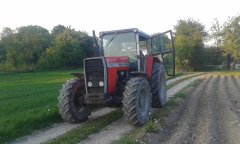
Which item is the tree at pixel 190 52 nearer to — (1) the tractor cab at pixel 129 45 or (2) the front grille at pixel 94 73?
(1) the tractor cab at pixel 129 45

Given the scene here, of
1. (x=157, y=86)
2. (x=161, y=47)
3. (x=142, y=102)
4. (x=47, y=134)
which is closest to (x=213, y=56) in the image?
(x=161, y=47)

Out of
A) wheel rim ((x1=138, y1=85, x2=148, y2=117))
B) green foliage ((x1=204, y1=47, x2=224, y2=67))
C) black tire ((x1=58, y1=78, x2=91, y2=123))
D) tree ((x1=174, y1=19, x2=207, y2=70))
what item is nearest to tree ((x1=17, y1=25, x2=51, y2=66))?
tree ((x1=174, y1=19, x2=207, y2=70))

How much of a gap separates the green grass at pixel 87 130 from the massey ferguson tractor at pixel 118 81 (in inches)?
22.0

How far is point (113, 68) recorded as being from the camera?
10797mm

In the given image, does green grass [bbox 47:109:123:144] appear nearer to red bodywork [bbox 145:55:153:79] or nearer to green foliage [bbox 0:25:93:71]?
red bodywork [bbox 145:55:153:79]

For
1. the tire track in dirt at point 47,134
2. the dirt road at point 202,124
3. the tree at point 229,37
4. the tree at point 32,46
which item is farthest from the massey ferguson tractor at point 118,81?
the tree at point 32,46

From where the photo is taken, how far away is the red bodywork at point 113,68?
10648mm

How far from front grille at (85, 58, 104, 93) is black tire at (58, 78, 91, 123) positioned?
525 millimetres

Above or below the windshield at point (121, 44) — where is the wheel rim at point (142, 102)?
below

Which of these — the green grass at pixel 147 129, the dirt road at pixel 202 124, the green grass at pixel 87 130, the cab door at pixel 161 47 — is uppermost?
the cab door at pixel 161 47

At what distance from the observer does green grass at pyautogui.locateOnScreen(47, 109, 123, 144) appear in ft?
28.7

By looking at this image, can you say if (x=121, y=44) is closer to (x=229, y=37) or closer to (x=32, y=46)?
(x=229, y=37)

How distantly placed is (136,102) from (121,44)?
269 cm

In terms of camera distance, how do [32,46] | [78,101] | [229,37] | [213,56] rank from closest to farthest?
[78,101] → [229,37] → [213,56] → [32,46]
